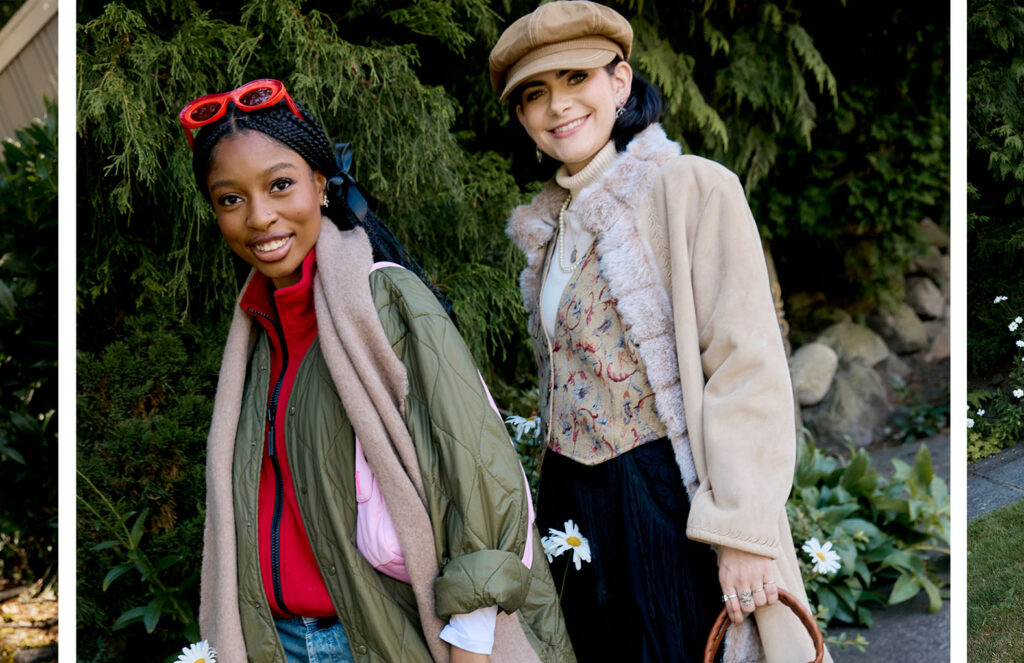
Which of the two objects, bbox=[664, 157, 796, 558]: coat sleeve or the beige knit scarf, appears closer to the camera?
the beige knit scarf

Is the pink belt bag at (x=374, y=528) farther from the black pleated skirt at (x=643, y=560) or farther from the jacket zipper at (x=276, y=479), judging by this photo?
the black pleated skirt at (x=643, y=560)

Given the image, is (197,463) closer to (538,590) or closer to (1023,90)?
(538,590)

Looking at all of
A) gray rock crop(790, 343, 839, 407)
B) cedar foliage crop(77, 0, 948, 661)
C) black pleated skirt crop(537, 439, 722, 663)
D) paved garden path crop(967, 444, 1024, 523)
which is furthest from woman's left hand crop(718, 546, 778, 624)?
gray rock crop(790, 343, 839, 407)

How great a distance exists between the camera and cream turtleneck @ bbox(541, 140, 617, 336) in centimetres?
200

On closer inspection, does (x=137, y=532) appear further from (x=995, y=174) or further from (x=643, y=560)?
(x=995, y=174)

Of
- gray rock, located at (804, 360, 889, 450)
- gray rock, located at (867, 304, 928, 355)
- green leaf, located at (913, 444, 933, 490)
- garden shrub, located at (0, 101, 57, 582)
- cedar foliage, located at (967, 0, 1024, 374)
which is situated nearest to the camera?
cedar foliage, located at (967, 0, 1024, 374)

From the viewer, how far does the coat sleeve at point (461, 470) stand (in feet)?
5.01

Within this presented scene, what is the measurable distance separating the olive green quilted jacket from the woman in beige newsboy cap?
0.28 m

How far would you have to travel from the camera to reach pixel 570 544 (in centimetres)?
196

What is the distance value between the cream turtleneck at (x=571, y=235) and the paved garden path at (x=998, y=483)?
1.17 meters

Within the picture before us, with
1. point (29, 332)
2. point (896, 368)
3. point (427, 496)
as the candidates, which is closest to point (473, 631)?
point (427, 496)

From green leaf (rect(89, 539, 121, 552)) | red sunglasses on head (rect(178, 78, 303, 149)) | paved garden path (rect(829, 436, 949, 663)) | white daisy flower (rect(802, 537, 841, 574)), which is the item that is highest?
red sunglasses on head (rect(178, 78, 303, 149))

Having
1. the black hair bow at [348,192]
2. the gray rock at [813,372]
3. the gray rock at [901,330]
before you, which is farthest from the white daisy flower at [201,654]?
the gray rock at [901,330]

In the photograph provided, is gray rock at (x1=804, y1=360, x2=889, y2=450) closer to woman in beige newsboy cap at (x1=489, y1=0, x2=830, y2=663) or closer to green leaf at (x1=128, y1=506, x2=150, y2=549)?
woman in beige newsboy cap at (x1=489, y1=0, x2=830, y2=663)
